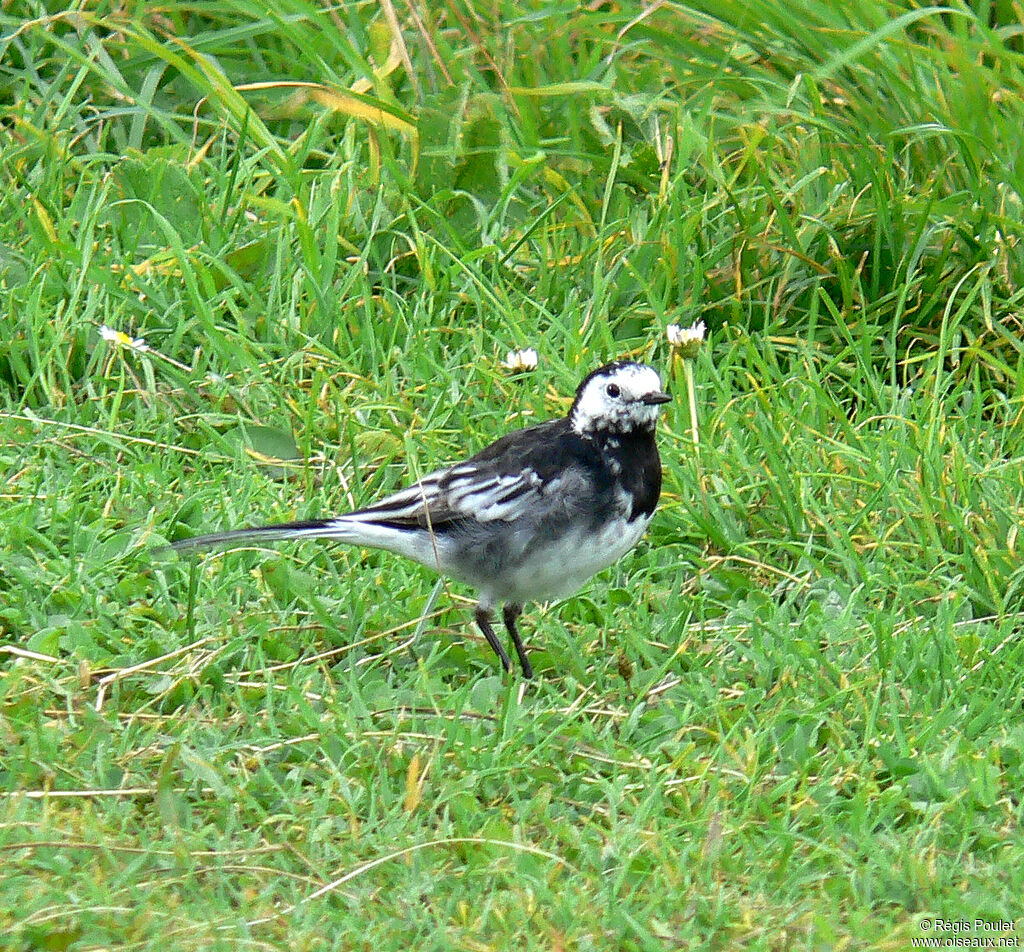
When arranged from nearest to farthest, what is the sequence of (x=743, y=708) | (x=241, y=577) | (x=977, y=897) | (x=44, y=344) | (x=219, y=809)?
(x=977, y=897)
(x=219, y=809)
(x=743, y=708)
(x=241, y=577)
(x=44, y=344)

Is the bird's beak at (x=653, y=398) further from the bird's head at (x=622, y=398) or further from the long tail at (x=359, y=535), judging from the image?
the long tail at (x=359, y=535)

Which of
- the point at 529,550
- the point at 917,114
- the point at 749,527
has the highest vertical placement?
the point at 917,114

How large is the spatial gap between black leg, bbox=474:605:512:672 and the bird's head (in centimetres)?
58

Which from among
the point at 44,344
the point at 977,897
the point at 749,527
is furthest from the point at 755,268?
the point at 977,897

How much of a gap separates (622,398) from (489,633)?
752 mm

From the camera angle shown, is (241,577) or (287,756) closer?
(287,756)

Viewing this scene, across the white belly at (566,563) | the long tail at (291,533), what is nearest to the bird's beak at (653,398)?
the white belly at (566,563)

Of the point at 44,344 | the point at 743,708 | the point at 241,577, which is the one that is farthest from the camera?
the point at 44,344

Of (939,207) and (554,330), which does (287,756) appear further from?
(939,207)

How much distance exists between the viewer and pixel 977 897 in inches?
141

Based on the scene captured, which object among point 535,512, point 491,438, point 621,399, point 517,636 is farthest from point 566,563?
point 491,438

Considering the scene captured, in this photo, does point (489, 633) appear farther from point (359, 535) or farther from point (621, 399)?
point (621, 399)

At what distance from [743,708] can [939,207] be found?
8.16 ft

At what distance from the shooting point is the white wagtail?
178 inches
